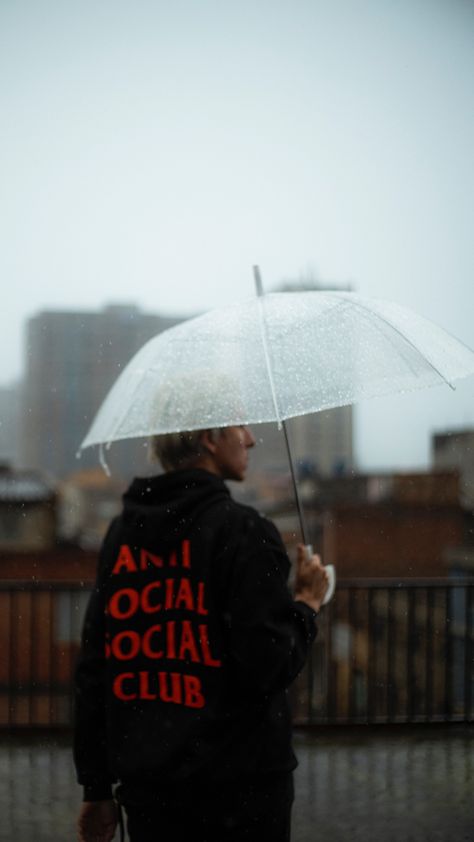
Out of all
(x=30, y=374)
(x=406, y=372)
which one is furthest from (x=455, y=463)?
(x=30, y=374)

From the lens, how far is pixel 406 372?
7.23 ft

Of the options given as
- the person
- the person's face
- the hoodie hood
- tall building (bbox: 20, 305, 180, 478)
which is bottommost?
tall building (bbox: 20, 305, 180, 478)

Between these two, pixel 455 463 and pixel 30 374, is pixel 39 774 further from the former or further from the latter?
pixel 30 374

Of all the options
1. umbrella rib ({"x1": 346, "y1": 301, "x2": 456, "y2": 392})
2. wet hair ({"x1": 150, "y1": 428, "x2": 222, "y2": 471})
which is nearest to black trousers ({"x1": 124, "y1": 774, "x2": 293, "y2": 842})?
wet hair ({"x1": 150, "y1": 428, "x2": 222, "y2": 471})

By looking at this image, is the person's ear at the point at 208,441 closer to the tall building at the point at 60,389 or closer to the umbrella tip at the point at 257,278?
the umbrella tip at the point at 257,278

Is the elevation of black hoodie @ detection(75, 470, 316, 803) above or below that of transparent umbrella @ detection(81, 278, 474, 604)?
below

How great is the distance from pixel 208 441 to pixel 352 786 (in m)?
3.46

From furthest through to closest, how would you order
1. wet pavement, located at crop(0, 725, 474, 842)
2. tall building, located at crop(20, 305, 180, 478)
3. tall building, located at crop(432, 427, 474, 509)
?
1. tall building, located at crop(20, 305, 180, 478)
2. tall building, located at crop(432, 427, 474, 509)
3. wet pavement, located at crop(0, 725, 474, 842)

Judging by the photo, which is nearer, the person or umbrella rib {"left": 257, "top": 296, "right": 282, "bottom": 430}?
the person

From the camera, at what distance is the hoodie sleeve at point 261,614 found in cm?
165

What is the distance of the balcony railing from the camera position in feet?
19.0

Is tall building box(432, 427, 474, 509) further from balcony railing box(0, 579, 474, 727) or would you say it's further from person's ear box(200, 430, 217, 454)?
person's ear box(200, 430, 217, 454)

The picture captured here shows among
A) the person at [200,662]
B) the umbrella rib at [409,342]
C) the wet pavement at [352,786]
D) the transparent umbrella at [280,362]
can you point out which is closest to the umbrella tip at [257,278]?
the transparent umbrella at [280,362]

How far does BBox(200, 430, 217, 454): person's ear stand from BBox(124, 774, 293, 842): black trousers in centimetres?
67
